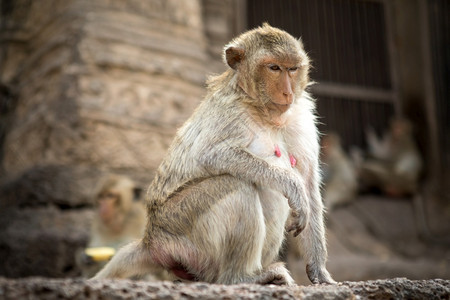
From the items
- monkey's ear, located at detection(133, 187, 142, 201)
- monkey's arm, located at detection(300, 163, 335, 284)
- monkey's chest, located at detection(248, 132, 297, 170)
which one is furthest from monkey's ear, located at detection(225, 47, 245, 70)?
monkey's ear, located at detection(133, 187, 142, 201)

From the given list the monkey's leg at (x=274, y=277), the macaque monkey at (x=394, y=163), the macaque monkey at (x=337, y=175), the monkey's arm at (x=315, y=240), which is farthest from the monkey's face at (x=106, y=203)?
the macaque monkey at (x=394, y=163)

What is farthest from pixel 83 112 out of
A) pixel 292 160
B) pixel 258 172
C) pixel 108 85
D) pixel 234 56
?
pixel 258 172

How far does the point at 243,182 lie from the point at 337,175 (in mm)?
6839

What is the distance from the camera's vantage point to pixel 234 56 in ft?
12.3

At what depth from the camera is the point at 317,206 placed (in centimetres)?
382

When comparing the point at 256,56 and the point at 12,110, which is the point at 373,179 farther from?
the point at 256,56

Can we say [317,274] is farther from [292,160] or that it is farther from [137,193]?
[137,193]

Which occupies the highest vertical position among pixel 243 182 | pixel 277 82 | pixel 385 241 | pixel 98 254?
pixel 277 82

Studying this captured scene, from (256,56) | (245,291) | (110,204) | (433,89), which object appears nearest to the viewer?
(245,291)

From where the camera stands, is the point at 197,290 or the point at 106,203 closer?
the point at 197,290

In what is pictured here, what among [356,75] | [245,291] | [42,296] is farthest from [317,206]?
[356,75]

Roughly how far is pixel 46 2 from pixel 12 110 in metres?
1.28

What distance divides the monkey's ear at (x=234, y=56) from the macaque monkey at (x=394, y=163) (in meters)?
6.69

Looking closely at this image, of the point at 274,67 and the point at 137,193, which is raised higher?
the point at 274,67
